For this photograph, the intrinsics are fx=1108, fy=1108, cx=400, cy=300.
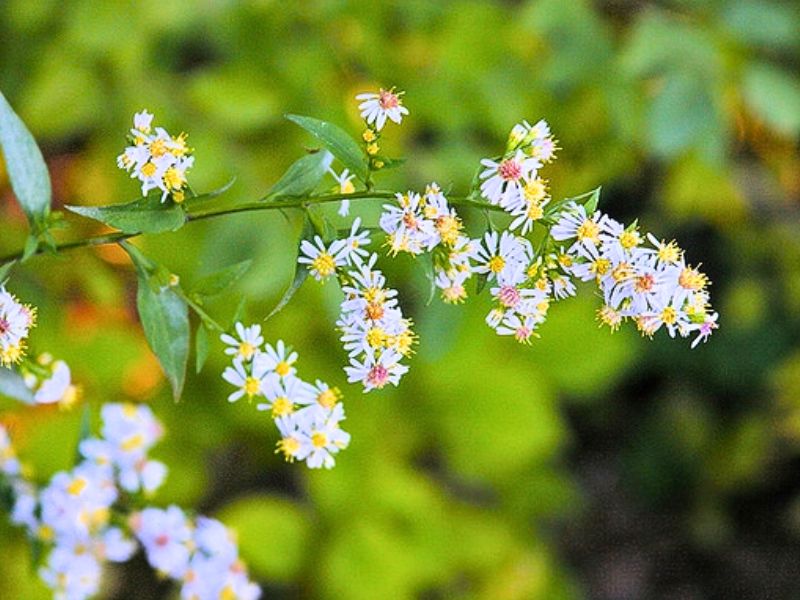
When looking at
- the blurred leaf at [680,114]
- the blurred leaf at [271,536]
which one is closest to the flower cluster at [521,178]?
the blurred leaf at [680,114]

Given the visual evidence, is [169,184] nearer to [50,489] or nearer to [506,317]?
[506,317]

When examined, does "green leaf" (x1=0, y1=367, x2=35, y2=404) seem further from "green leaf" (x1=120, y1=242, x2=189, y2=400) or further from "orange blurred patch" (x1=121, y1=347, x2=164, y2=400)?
"orange blurred patch" (x1=121, y1=347, x2=164, y2=400)

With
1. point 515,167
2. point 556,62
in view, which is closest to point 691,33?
point 556,62

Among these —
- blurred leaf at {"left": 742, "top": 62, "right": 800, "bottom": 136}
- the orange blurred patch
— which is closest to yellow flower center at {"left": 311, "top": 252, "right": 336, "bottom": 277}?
blurred leaf at {"left": 742, "top": 62, "right": 800, "bottom": 136}

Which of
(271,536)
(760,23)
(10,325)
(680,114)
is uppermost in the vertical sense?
(760,23)

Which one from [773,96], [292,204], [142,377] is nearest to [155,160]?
[292,204]

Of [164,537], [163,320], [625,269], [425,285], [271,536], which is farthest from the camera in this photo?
[271,536]

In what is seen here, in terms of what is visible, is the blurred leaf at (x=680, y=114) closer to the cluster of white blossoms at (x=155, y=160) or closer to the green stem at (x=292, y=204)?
the green stem at (x=292, y=204)

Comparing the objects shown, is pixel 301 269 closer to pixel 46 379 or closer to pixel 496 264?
pixel 496 264
